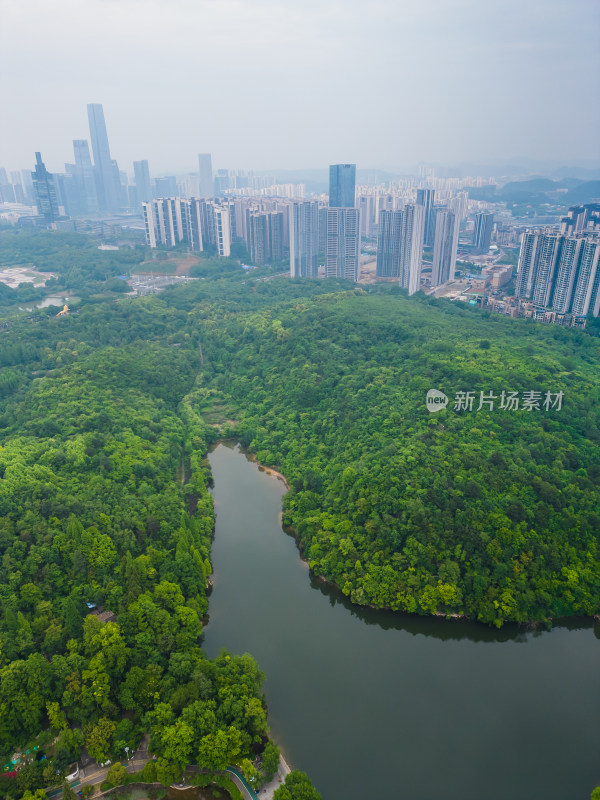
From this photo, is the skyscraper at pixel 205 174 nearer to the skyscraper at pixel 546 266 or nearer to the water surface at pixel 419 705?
the skyscraper at pixel 546 266

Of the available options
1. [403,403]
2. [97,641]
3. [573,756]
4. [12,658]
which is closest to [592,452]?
[403,403]

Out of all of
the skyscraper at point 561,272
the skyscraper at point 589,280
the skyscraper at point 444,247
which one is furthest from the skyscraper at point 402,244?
the skyscraper at point 589,280

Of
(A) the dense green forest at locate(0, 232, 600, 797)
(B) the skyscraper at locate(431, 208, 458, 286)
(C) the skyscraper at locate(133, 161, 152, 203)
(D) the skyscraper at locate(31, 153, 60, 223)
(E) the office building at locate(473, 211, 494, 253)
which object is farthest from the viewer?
(C) the skyscraper at locate(133, 161, 152, 203)

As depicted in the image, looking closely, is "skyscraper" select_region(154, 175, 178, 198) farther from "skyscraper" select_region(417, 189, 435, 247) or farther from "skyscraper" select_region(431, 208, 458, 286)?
"skyscraper" select_region(431, 208, 458, 286)

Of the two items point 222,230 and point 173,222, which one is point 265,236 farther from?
point 173,222

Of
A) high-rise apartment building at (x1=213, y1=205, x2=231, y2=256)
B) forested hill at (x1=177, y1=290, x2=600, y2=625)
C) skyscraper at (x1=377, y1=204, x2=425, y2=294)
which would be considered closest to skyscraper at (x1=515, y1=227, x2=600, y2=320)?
skyscraper at (x1=377, y1=204, x2=425, y2=294)

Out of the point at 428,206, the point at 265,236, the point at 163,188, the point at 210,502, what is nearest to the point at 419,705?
the point at 210,502
